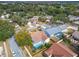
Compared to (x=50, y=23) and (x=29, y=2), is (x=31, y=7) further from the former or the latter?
(x=50, y=23)

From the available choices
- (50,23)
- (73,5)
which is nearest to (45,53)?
(50,23)

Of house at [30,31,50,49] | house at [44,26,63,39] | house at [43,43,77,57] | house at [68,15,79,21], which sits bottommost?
house at [43,43,77,57]

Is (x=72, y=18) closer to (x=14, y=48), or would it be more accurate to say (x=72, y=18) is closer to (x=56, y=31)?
(x=56, y=31)

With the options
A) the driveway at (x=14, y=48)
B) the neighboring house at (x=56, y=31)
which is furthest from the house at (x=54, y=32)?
the driveway at (x=14, y=48)

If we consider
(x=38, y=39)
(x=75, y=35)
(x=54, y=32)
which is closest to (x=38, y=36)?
(x=38, y=39)

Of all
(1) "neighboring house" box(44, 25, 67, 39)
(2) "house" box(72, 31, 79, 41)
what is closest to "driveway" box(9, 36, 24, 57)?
(1) "neighboring house" box(44, 25, 67, 39)

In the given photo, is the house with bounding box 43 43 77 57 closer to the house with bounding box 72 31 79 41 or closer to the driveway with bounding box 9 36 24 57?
the house with bounding box 72 31 79 41
